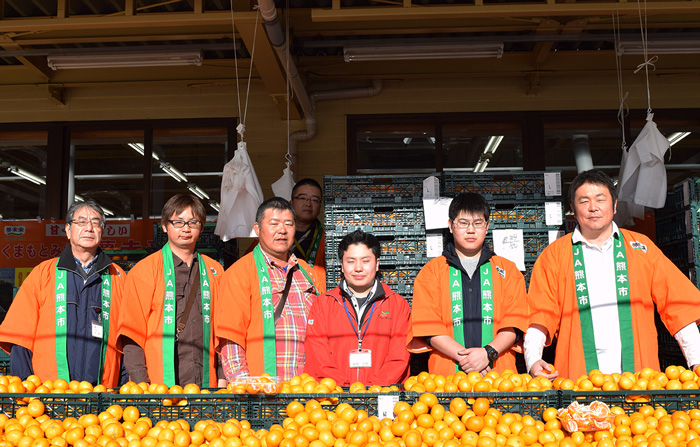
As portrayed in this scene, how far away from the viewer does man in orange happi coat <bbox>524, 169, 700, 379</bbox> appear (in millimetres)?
3617

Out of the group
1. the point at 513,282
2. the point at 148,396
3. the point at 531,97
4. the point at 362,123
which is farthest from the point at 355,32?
the point at 148,396

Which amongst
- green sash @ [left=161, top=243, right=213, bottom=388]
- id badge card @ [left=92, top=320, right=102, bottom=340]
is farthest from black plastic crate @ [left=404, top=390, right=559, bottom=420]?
id badge card @ [left=92, top=320, right=102, bottom=340]

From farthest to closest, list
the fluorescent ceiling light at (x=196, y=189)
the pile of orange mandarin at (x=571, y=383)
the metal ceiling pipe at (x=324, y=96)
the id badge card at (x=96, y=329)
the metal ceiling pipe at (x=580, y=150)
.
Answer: the fluorescent ceiling light at (x=196, y=189)
the metal ceiling pipe at (x=580, y=150)
the metal ceiling pipe at (x=324, y=96)
the id badge card at (x=96, y=329)
the pile of orange mandarin at (x=571, y=383)

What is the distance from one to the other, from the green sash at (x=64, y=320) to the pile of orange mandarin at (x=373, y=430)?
3.91 ft

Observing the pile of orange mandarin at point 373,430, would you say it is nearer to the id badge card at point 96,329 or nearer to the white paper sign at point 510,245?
the id badge card at point 96,329

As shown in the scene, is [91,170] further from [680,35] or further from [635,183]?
[680,35]

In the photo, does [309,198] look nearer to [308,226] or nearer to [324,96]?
[308,226]

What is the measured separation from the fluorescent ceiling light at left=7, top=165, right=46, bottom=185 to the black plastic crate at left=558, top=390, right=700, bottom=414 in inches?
282

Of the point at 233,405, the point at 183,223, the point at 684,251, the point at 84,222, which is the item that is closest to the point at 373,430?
the point at 233,405

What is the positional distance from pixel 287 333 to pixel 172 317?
719 millimetres

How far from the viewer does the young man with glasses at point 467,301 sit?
12.1 feet

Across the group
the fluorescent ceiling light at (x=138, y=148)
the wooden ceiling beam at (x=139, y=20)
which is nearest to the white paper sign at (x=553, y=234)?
the wooden ceiling beam at (x=139, y=20)

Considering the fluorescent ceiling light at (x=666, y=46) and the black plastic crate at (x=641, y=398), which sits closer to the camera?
the black plastic crate at (x=641, y=398)

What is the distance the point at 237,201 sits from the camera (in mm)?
5430
